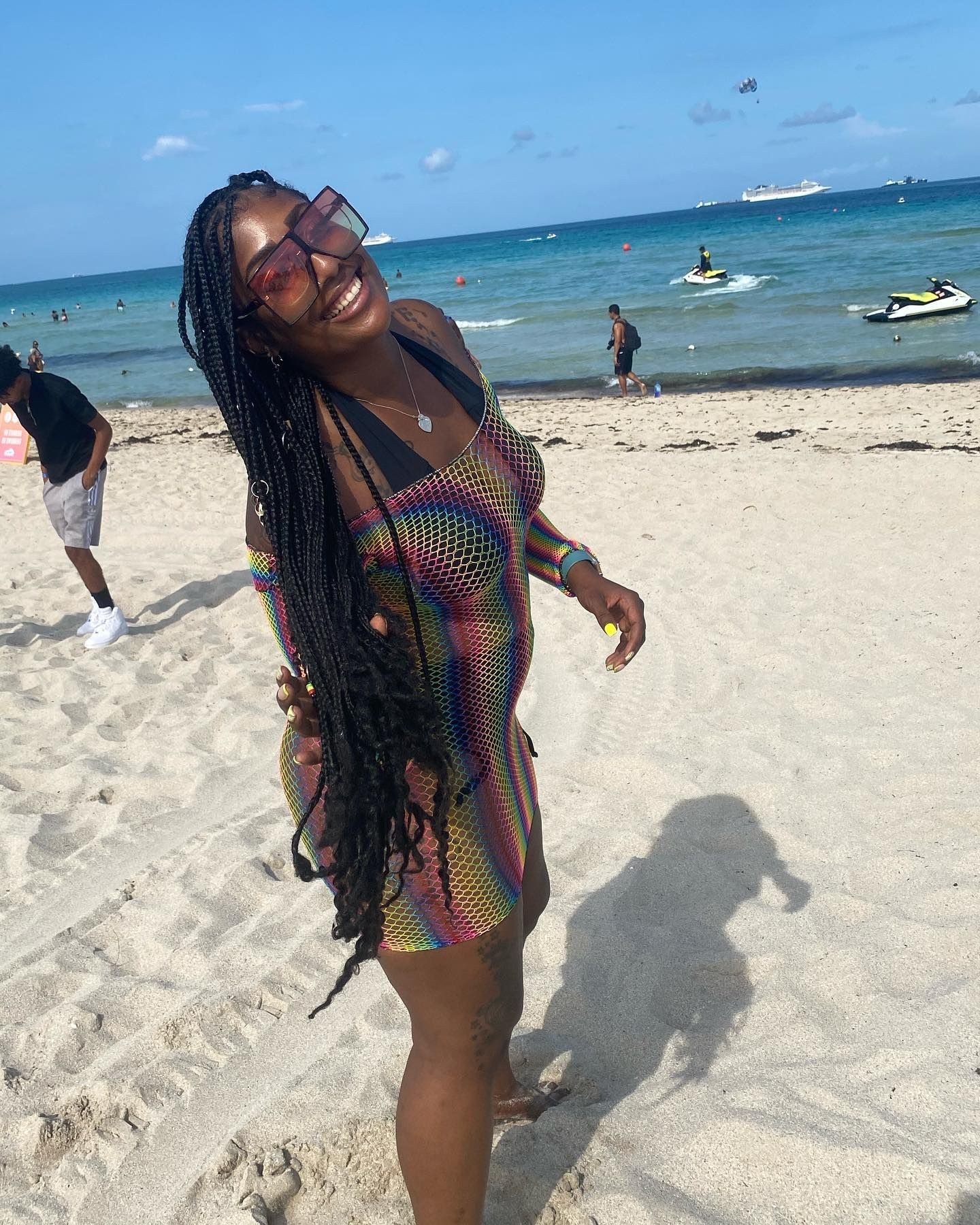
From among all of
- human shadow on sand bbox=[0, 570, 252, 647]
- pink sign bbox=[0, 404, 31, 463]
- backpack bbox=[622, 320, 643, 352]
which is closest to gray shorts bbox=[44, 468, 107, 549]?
pink sign bbox=[0, 404, 31, 463]

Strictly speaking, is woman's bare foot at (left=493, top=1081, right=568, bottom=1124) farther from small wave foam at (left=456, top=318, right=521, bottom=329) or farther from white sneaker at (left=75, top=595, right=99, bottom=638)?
small wave foam at (left=456, top=318, right=521, bottom=329)

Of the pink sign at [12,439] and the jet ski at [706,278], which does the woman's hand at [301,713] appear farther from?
the jet ski at [706,278]

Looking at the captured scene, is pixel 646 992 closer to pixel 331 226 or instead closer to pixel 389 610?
pixel 389 610

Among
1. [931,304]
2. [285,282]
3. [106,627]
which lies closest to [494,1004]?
[285,282]

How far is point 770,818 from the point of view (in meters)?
3.57

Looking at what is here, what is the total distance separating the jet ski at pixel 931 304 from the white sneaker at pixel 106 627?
17520mm

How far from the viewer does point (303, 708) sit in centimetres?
161

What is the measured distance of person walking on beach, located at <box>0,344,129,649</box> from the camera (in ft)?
19.2

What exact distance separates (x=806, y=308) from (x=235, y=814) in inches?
891

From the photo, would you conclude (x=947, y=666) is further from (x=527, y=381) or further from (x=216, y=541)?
(x=527, y=381)

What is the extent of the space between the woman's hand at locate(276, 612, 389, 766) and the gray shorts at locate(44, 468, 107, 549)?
4900 mm

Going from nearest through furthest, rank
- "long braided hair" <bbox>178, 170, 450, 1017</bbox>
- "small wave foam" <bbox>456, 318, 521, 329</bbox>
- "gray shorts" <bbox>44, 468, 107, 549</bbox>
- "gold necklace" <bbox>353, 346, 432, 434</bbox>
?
"long braided hair" <bbox>178, 170, 450, 1017</bbox> < "gold necklace" <bbox>353, 346, 432, 434</bbox> < "gray shorts" <bbox>44, 468, 107, 549</bbox> < "small wave foam" <bbox>456, 318, 521, 329</bbox>

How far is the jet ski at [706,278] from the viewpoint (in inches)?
1233

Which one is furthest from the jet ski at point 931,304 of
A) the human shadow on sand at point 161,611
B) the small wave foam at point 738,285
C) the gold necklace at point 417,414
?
the gold necklace at point 417,414
